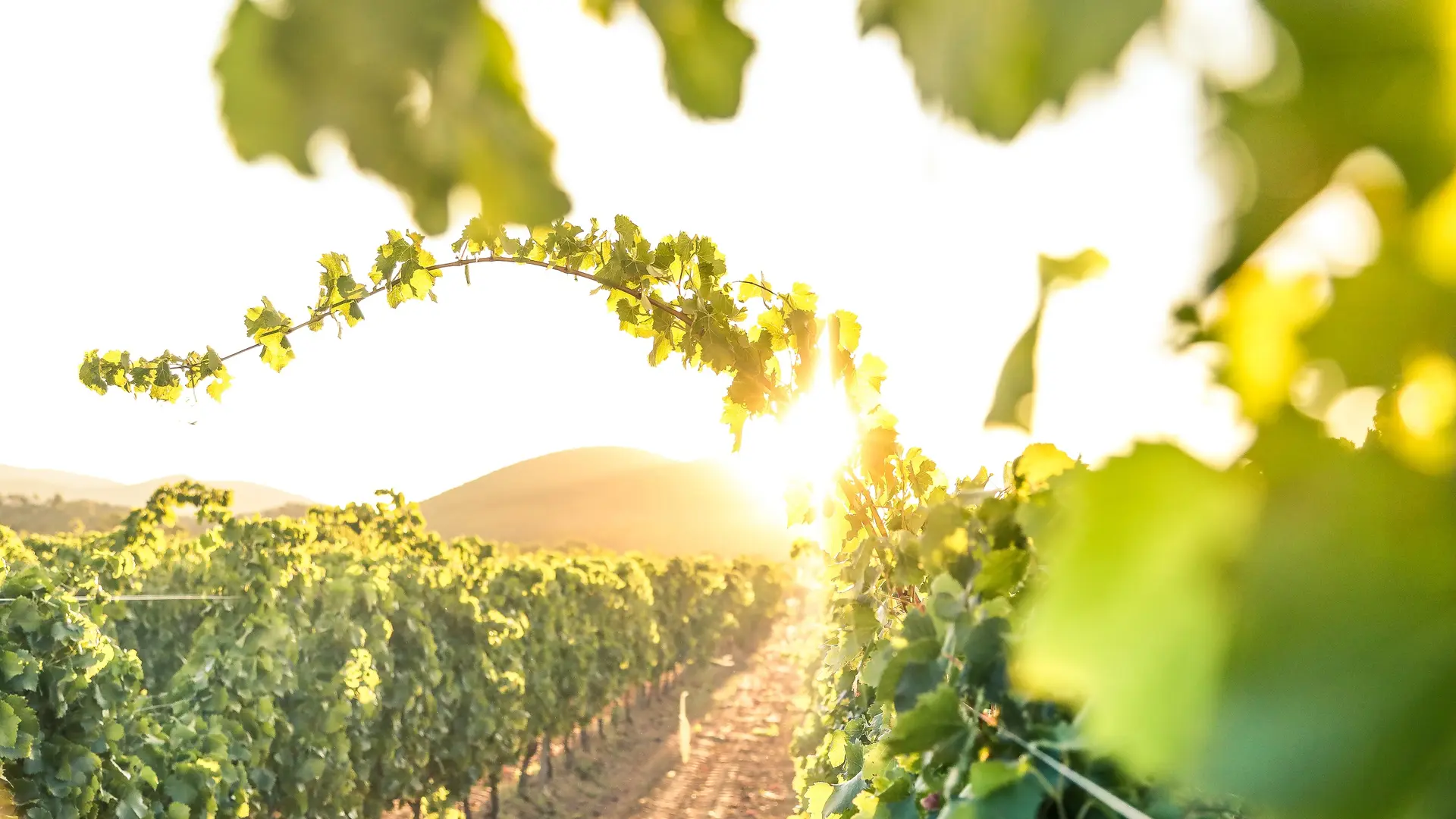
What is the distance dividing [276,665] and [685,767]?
1037 centimetres

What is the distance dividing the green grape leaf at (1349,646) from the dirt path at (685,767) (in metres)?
12.8

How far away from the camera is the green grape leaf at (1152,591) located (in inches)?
12.1

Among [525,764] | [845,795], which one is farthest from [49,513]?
[845,795]

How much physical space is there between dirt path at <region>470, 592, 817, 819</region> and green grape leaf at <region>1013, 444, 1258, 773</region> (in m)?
12.8

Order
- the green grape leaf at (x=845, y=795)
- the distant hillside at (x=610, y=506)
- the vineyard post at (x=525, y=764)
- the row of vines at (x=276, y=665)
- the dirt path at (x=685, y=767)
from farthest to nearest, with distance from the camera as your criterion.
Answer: the distant hillside at (x=610, y=506)
the dirt path at (x=685, y=767)
the vineyard post at (x=525, y=764)
the row of vines at (x=276, y=665)
the green grape leaf at (x=845, y=795)

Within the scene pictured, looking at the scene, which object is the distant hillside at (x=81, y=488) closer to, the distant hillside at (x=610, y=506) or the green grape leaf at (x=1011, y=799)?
the distant hillside at (x=610, y=506)

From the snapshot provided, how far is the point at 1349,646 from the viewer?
297 mm

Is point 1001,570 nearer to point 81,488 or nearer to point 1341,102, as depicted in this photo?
point 1341,102

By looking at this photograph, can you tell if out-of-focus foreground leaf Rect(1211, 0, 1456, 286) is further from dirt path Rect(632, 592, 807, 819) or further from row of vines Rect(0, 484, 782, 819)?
dirt path Rect(632, 592, 807, 819)

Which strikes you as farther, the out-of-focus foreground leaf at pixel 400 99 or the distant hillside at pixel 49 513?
the distant hillside at pixel 49 513

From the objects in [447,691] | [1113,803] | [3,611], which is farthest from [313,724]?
[1113,803]

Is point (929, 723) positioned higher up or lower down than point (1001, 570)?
lower down

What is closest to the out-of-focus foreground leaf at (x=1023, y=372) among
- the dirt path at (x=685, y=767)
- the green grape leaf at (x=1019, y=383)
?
the green grape leaf at (x=1019, y=383)

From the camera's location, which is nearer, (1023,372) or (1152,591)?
(1152,591)
